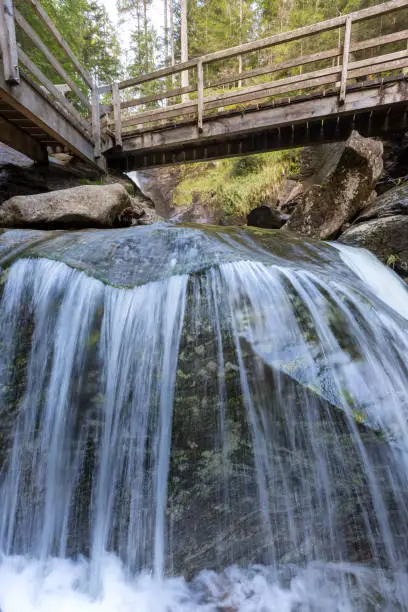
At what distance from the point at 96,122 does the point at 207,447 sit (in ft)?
25.5

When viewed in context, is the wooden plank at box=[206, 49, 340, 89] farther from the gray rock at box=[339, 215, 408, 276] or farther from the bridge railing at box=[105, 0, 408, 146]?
the gray rock at box=[339, 215, 408, 276]

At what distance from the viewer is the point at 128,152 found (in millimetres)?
7656

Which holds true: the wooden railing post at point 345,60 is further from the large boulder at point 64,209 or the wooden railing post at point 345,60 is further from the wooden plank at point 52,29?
the wooden plank at point 52,29

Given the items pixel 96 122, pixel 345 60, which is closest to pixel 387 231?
pixel 345 60

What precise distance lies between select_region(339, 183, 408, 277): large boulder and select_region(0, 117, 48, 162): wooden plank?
5873 millimetres

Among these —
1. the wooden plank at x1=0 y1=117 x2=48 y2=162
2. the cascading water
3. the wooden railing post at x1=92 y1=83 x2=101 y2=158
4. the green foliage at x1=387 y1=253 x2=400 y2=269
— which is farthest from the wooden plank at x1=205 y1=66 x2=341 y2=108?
the cascading water

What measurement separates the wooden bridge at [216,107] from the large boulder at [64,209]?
1.32 m

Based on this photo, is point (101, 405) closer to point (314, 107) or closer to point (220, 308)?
point (220, 308)

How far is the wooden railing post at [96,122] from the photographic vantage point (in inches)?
285

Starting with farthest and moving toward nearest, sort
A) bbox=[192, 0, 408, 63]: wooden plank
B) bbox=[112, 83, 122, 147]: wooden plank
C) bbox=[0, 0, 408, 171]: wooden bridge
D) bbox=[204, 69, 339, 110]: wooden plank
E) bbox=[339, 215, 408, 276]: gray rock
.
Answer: bbox=[112, 83, 122, 147]: wooden plank < bbox=[204, 69, 339, 110]: wooden plank < bbox=[192, 0, 408, 63]: wooden plank < bbox=[0, 0, 408, 171]: wooden bridge < bbox=[339, 215, 408, 276]: gray rock

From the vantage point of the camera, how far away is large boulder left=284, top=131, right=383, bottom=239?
4.77 m

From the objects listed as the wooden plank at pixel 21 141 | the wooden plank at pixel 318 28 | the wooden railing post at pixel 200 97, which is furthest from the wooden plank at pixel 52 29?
the wooden railing post at pixel 200 97

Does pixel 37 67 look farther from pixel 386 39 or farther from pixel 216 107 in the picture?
pixel 386 39

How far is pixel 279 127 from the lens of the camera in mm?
6414
